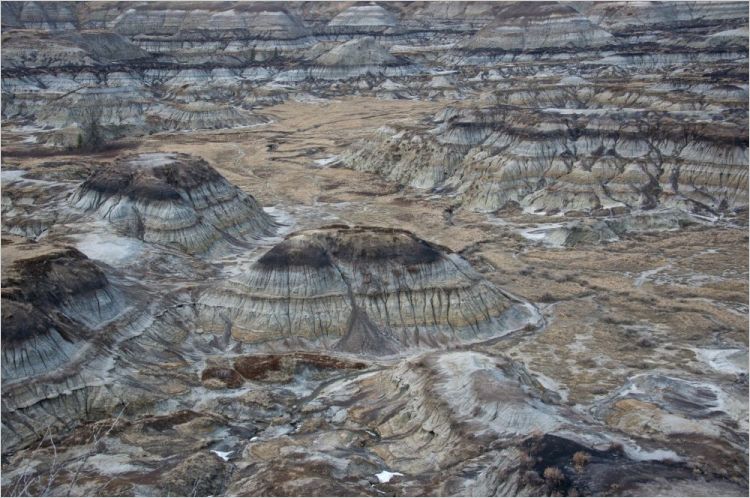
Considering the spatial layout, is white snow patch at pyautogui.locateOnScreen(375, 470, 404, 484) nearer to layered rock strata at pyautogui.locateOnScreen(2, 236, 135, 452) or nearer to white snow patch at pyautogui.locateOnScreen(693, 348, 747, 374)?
layered rock strata at pyautogui.locateOnScreen(2, 236, 135, 452)

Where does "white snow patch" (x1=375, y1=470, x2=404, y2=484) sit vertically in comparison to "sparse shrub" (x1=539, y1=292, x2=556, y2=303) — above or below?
above

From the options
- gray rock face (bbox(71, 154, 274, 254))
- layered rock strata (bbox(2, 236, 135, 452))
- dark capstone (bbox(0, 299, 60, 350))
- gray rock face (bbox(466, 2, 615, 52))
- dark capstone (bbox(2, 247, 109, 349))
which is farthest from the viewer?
gray rock face (bbox(466, 2, 615, 52))

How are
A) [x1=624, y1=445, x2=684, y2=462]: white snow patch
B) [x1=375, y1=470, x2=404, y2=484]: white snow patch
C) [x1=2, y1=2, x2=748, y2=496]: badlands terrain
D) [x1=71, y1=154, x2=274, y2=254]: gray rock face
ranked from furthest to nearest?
[x1=71, y1=154, x2=274, y2=254]: gray rock face
[x1=2, y1=2, x2=748, y2=496]: badlands terrain
[x1=375, y1=470, x2=404, y2=484]: white snow patch
[x1=624, y1=445, x2=684, y2=462]: white snow patch

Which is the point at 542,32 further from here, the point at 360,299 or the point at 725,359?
the point at 725,359

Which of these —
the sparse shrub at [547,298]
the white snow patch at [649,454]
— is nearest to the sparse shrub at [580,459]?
the white snow patch at [649,454]

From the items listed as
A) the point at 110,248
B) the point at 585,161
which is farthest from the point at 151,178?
the point at 585,161

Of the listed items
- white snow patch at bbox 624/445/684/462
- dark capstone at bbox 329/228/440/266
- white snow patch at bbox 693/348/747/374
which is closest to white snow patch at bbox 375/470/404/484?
white snow patch at bbox 624/445/684/462

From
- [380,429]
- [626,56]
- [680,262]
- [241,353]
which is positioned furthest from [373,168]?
[626,56]
